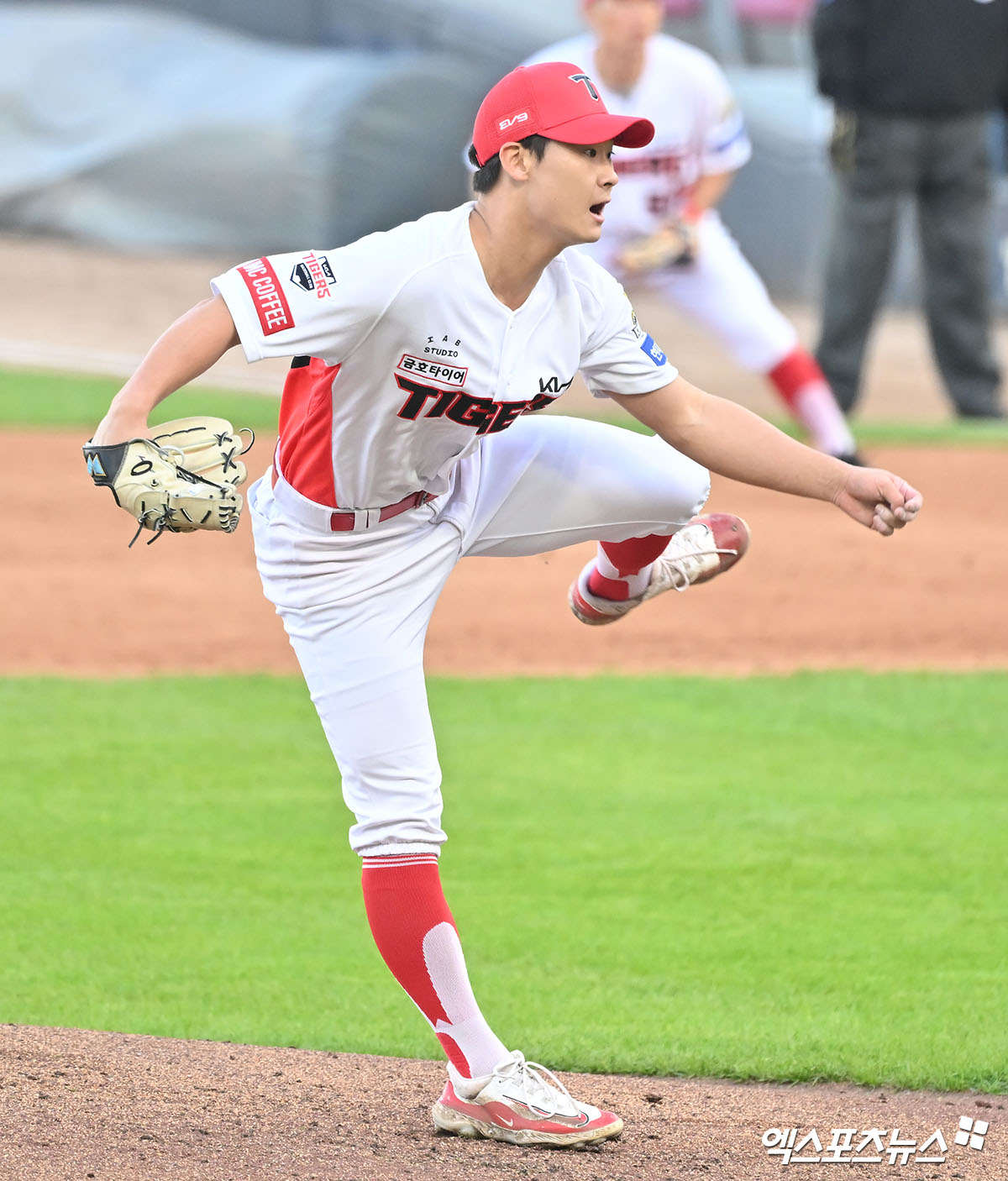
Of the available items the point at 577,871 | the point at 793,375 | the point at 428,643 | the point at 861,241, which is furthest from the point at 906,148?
the point at 577,871

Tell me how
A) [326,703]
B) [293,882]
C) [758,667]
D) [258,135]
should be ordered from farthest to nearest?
1. [258,135]
2. [758,667]
3. [293,882]
4. [326,703]

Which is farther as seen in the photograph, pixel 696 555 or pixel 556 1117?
pixel 696 555

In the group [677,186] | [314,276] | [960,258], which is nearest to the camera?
[314,276]

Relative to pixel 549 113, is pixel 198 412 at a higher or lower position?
lower

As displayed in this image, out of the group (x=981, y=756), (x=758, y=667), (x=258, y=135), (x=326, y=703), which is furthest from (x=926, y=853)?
(x=258, y=135)

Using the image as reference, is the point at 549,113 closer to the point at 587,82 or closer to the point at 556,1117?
the point at 587,82

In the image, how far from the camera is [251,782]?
604 centimetres

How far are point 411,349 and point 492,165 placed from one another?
37 centimetres

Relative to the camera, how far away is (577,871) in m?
5.36

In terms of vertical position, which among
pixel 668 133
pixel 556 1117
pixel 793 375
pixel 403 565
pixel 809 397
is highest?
pixel 668 133

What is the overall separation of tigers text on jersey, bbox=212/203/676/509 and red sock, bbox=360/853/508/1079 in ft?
2.27

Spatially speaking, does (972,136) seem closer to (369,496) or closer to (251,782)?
(251,782)

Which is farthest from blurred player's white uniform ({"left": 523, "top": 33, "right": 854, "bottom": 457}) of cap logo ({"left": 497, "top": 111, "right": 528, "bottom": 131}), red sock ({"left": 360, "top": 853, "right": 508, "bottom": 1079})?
red sock ({"left": 360, "top": 853, "right": 508, "bottom": 1079})

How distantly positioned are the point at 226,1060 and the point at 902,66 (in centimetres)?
858
